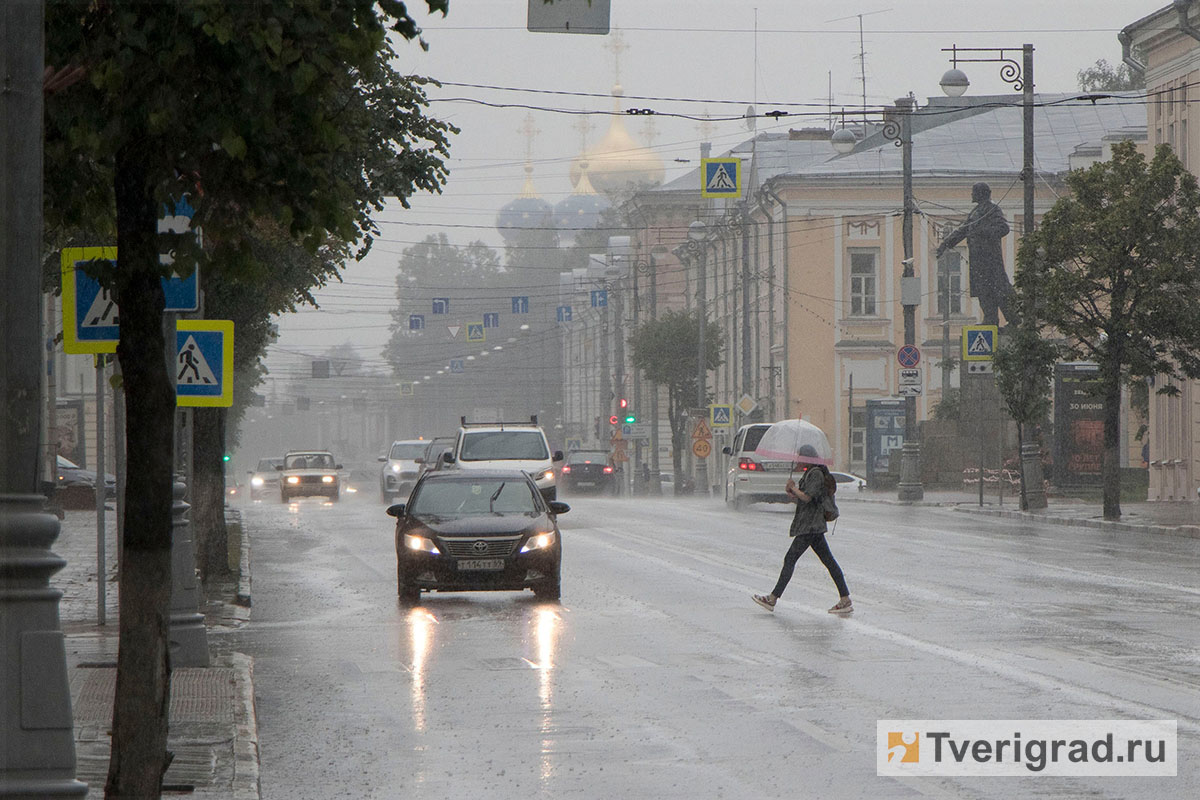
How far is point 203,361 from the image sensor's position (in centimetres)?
1529

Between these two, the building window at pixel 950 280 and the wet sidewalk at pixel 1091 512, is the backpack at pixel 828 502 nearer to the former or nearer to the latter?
the wet sidewalk at pixel 1091 512

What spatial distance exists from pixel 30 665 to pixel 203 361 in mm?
9443

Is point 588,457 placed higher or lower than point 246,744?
higher

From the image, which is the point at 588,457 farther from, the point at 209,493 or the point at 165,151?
the point at 165,151

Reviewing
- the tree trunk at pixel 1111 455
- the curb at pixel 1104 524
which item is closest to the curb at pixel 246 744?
the curb at pixel 1104 524

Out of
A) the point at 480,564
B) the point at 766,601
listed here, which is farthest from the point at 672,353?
the point at 766,601

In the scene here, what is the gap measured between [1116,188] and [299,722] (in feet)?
86.7

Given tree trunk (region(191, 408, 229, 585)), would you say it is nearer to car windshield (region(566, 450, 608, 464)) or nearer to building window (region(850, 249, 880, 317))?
car windshield (region(566, 450, 608, 464))

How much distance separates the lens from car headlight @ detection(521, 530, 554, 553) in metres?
18.8

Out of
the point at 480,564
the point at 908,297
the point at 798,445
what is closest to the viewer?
the point at 480,564

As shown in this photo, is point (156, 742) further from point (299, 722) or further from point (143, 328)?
point (299, 722)

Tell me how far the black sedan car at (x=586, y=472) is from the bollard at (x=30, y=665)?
181 feet

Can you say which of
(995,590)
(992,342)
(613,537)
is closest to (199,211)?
(995,590)

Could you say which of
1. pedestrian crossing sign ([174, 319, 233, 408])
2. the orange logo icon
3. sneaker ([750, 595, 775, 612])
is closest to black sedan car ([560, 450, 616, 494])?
sneaker ([750, 595, 775, 612])
